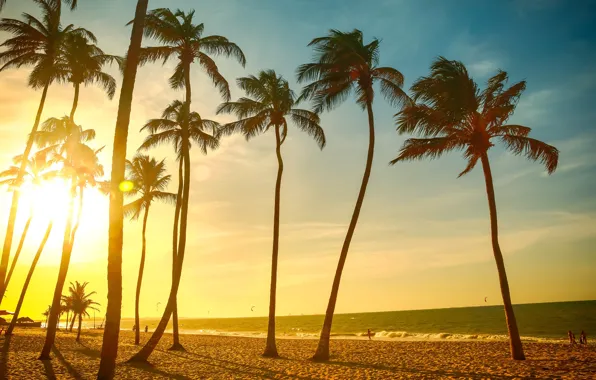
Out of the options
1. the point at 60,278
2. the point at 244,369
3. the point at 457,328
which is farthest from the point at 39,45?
the point at 457,328

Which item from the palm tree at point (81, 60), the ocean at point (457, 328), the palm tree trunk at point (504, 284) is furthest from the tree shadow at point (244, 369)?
the ocean at point (457, 328)

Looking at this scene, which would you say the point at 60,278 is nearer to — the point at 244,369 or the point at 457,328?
the point at 244,369

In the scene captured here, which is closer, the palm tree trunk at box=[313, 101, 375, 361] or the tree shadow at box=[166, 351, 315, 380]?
the tree shadow at box=[166, 351, 315, 380]

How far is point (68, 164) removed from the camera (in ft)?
68.7

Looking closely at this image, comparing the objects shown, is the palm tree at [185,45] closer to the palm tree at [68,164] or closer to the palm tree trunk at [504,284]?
the palm tree at [68,164]

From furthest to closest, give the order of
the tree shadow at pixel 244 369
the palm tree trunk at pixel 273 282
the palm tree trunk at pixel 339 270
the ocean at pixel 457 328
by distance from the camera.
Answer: the ocean at pixel 457 328 < the palm tree trunk at pixel 273 282 < the palm tree trunk at pixel 339 270 < the tree shadow at pixel 244 369

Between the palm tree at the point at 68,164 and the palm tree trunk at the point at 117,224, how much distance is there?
10.1 m

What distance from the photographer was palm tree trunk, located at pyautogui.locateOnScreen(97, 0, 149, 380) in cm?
857

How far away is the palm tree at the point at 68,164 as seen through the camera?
17312mm

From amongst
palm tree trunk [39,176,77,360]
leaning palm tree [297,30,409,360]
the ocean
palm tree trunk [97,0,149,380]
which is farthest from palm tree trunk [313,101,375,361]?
the ocean

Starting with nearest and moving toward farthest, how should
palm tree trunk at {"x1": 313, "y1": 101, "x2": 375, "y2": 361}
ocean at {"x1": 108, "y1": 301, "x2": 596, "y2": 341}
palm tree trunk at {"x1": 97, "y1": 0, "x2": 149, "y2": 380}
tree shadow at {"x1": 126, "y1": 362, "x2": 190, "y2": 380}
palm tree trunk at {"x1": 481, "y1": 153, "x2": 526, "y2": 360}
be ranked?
palm tree trunk at {"x1": 97, "y1": 0, "x2": 149, "y2": 380}, tree shadow at {"x1": 126, "y1": 362, "x2": 190, "y2": 380}, palm tree trunk at {"x1": 481, "y1": 153, "x2": 526, "y2": 360}, palm tree trunk at {"x1": 313, "y1": 101, "x2": 375, "y2": 361}, ocean at {"x1": 108, "y1": 301, "x2": 596, "y2": 341}

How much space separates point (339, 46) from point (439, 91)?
5269 millimetres

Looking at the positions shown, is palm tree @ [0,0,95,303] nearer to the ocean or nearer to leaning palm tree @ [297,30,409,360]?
leaning palm tree @ [297,30,409,360]

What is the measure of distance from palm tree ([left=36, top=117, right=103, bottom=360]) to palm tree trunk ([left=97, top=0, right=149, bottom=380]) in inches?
397
